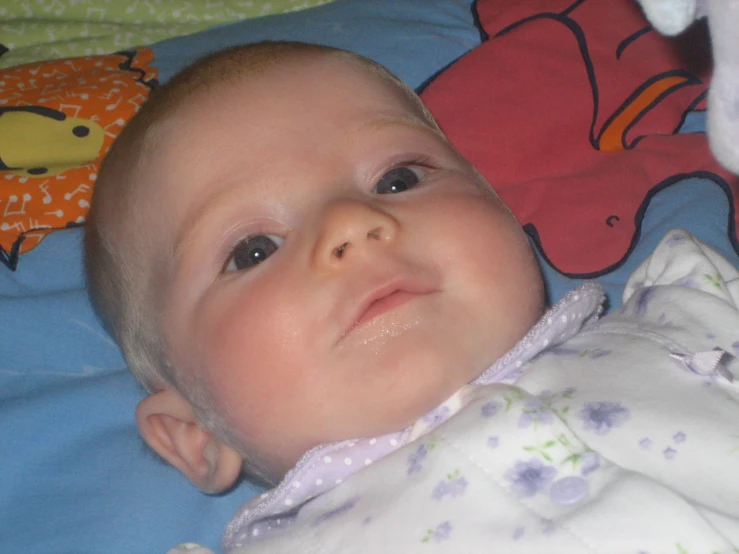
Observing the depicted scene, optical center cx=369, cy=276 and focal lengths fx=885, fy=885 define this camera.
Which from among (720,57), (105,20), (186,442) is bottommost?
(186,442)

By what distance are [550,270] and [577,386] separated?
0.54 m

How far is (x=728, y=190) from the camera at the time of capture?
5.24ft

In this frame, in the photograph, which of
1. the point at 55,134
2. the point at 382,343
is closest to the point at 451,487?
the point at 382,343

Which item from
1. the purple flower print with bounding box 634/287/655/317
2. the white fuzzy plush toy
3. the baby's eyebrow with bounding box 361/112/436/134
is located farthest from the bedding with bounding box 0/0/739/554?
the white fuzzy plush toy

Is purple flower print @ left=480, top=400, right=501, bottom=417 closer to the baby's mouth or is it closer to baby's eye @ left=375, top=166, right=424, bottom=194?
the baby's mouth

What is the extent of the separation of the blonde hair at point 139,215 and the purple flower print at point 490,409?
0.37m

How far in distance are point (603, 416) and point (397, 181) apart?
43 cm

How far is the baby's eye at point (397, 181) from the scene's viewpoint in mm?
1217

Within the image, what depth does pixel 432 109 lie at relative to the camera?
1787 mm

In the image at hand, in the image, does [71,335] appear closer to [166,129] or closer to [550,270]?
[166,129]

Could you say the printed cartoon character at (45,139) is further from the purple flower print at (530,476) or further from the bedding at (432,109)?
the purple flower print at (530,476)

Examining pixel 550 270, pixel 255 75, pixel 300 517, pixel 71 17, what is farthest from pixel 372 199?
pixel 71 17

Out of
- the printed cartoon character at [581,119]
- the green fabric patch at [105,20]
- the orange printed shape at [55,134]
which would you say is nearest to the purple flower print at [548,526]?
the printed cartoon character at [581,119]

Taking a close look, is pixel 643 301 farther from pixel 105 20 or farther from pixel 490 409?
pixel 105 20
